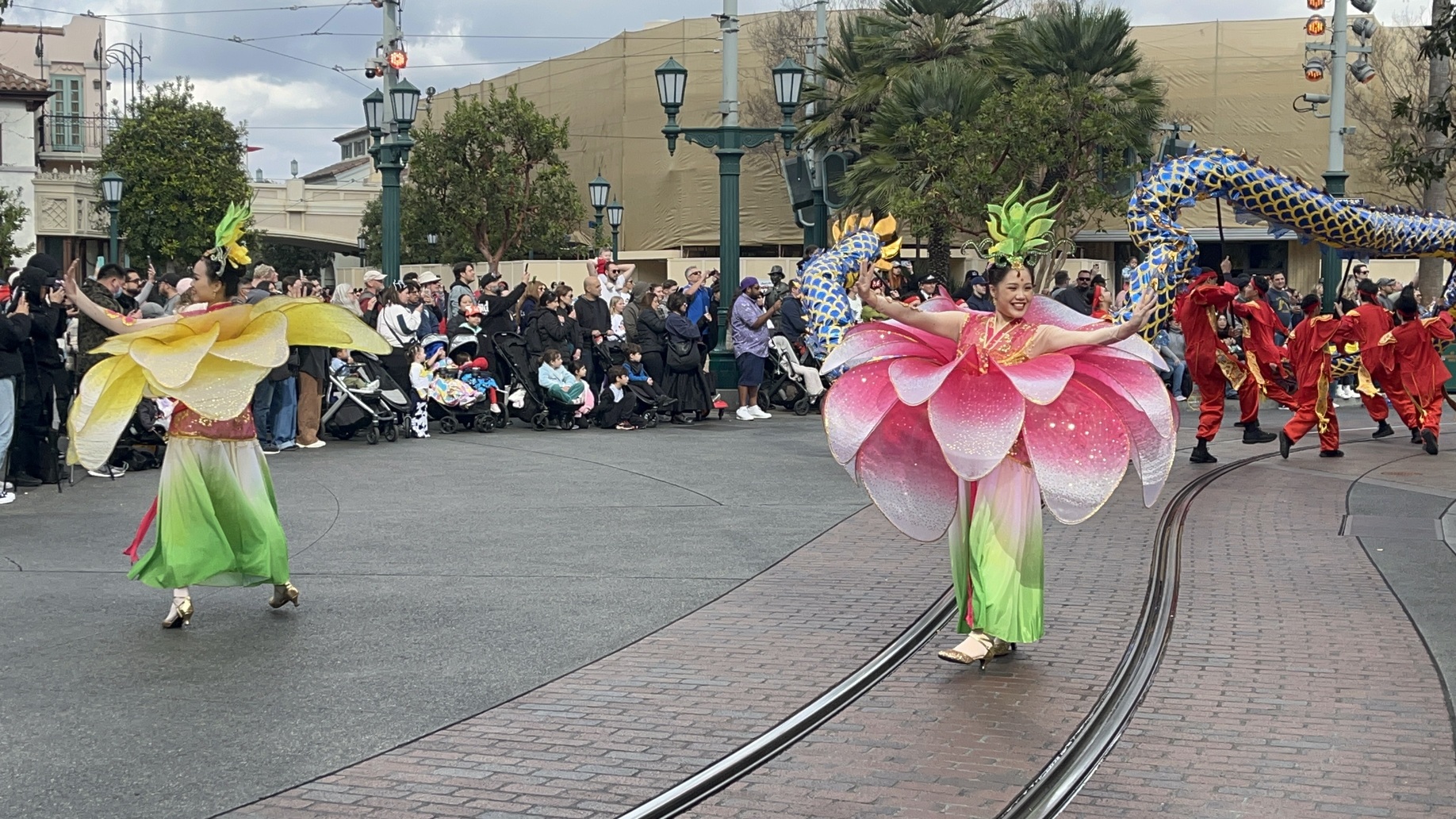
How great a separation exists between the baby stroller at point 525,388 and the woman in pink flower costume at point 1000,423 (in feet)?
35.4

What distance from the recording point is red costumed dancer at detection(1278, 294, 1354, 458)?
1574cm

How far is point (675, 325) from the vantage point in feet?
62.7

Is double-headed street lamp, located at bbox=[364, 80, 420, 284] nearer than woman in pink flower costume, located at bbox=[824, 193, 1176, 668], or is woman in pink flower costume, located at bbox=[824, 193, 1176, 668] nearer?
woman in pink flower costume, located at bbox=[824, 193, 1176, 668]

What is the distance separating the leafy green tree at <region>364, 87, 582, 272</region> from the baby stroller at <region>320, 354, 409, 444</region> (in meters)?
30.3

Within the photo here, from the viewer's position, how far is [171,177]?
47.8 metres

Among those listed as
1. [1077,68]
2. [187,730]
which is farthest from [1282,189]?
[1077,68]

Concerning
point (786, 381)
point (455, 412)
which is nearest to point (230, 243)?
point (455, 412)

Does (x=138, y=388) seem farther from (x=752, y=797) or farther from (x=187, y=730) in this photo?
(x=752, y=797)

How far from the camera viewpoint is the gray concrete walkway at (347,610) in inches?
222

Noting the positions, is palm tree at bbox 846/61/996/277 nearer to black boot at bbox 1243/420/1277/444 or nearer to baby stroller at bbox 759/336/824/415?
baby stroller at bbox 759/336/824/415

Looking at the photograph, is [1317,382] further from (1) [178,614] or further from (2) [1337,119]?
(2) [1337,119]

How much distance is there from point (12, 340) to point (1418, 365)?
1375cm

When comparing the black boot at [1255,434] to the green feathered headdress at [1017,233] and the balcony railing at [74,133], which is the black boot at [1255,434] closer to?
the green feathered headdress at [1017,233]

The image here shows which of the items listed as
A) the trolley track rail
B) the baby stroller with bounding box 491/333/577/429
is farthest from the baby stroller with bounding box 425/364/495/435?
the trolley track rail
